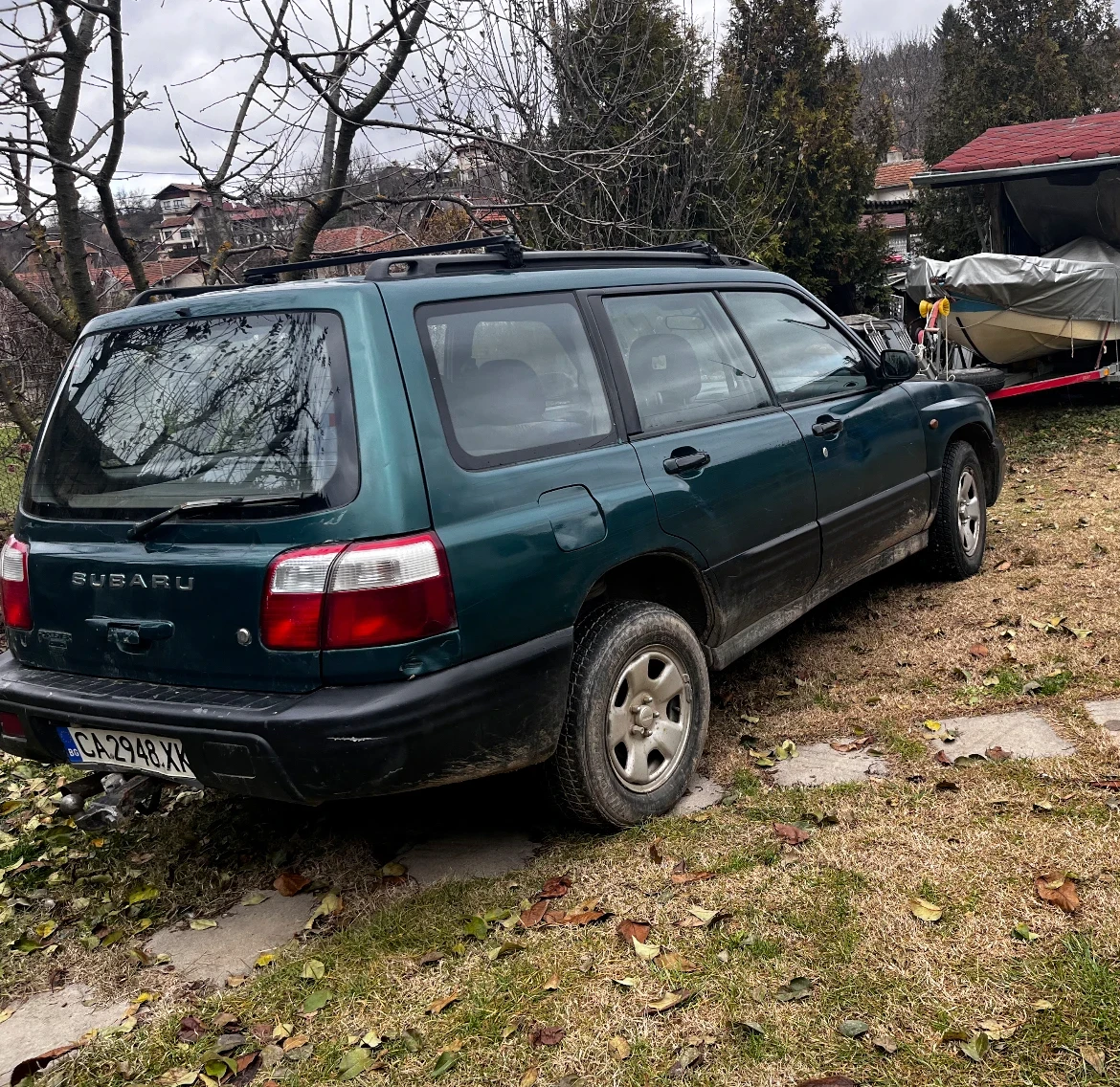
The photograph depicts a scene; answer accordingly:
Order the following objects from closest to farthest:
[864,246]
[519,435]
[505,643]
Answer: [505,643] < [519,435] < [864,246]

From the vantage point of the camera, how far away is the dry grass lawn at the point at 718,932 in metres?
2.31

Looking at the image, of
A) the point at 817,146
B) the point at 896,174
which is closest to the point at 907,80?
the point at 896,174

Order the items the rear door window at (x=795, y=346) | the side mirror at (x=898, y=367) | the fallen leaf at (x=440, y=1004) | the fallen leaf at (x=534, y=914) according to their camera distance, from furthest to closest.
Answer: the side mirror at (x=898, y=367), the rear door window at (x=795, y=346), the fallen leaf at (x=534, y=914), the fallen leaf at (x=440, y=1004)

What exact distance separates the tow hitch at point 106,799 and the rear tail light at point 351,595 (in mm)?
1422

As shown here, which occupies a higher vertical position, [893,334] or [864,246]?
[864,246]

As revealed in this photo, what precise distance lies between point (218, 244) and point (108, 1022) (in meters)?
4.96

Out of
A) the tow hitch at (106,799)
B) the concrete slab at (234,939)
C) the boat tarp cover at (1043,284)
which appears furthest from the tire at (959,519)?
the boat tarp cover at (1043,284)

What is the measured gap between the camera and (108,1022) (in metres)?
2.66

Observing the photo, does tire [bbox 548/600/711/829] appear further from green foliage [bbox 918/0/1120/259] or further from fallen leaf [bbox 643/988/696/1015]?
green foliage [bbox 918/0/1120/259]

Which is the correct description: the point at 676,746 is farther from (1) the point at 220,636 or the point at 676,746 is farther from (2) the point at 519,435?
(1) the point at 220,636

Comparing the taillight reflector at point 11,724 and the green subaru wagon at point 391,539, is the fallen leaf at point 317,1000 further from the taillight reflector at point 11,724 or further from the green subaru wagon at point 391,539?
the taillight reflector at point 11,724

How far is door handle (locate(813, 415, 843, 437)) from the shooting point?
4.28 metres

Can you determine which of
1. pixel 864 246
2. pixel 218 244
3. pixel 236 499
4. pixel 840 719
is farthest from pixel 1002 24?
pixel 236 499

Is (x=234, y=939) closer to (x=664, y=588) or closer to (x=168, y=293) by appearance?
(x=664, y=588)
